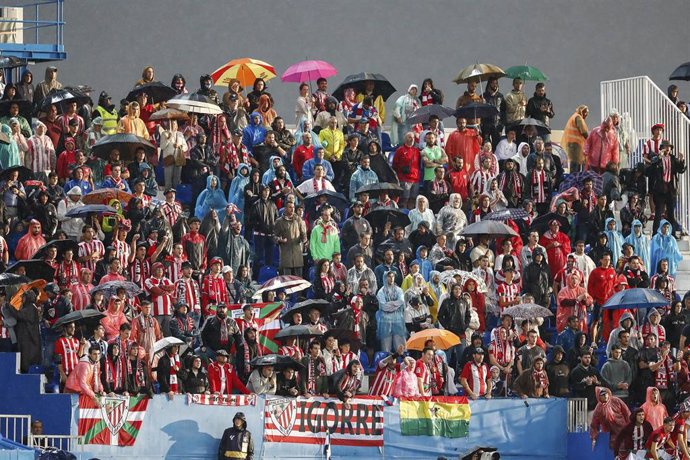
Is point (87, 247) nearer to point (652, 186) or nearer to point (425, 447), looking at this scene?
point (425, 447)

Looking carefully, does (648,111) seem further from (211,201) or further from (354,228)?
(211,201)

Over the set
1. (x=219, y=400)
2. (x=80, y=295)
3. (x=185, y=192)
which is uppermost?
(x=185, y=192)

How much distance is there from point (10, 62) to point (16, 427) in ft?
32.1

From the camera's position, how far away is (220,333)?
35.2 metres

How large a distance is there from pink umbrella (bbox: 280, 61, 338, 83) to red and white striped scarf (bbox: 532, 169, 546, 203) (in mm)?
5070

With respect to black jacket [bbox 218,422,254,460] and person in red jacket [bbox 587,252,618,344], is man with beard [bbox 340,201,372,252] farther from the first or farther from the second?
black jacket [bbox 218,422,254,460]

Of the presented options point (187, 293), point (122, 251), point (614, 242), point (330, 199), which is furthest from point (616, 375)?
point (122, 251)

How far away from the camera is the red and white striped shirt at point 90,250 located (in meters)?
36.0

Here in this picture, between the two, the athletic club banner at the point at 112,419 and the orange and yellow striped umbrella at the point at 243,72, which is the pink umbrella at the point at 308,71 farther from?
the athletic club banner at the point at 112,419

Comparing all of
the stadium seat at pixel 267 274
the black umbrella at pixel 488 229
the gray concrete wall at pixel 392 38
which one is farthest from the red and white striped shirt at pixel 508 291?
the gray concrete wall at pixel 392 38

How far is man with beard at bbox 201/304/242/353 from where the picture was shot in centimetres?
3522

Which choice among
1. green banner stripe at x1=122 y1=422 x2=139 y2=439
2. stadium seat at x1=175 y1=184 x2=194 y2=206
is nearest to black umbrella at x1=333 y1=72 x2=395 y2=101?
stadium seat at x1=175 y1=184 x2=194 y2=206

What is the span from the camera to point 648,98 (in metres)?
42.4

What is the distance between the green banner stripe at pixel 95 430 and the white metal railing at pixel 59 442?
0.15 m
